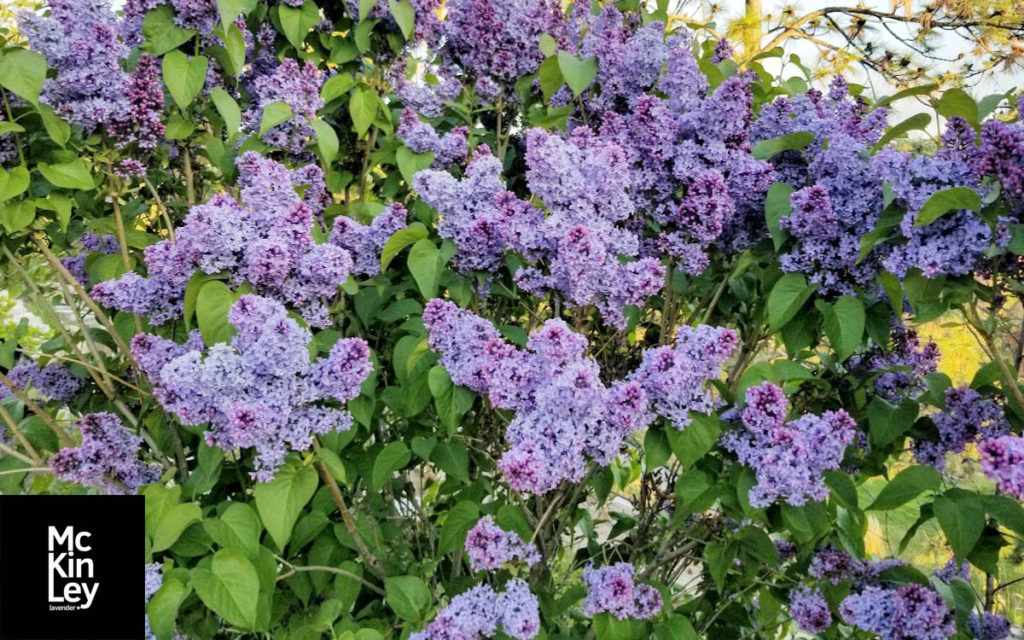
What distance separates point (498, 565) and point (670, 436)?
18.7 inches

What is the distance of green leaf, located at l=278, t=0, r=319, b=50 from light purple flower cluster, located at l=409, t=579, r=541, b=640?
167 centimetres

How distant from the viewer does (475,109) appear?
2.77 m

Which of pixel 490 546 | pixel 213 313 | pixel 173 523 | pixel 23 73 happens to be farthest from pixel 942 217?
pixel 23 73

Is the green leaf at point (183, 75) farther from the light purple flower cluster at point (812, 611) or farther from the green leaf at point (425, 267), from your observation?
the light purple flower cluster at point (812, 611)

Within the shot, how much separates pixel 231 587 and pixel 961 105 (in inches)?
70.5

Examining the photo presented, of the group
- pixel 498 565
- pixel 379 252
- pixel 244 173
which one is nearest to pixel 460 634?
pixel 498 565

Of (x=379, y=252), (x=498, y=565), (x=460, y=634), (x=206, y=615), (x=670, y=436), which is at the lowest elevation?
(x=206, y=615)

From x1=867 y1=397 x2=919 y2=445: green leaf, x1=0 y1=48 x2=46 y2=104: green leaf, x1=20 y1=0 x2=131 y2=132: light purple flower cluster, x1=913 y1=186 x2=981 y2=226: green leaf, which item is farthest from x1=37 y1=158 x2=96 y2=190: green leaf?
x1=867 y1=397 x2=919 y2=445: green leaf

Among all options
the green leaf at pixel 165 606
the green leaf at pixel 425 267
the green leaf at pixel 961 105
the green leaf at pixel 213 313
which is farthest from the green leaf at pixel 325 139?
Answer: the green leaf at pixel 961 105

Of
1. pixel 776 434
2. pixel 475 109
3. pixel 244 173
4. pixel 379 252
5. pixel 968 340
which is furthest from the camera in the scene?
pixel 968 340

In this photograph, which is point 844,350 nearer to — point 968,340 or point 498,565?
point 498,565

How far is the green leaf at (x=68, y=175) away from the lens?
2.23 m

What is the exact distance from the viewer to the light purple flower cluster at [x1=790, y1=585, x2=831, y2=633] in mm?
2205

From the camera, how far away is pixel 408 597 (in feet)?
6.72
